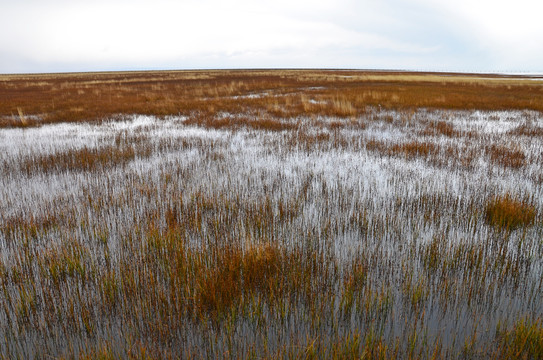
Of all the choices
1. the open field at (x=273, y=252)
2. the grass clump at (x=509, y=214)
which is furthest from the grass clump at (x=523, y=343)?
the grass clump at (x=509, y=214)

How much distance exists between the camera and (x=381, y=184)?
21.7 ft

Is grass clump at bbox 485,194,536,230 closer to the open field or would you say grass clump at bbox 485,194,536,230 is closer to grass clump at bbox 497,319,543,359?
the open field

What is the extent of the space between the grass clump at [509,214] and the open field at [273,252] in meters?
0.03

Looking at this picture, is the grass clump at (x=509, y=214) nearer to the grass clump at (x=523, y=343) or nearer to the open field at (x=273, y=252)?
the open field at (x=273, y=252)

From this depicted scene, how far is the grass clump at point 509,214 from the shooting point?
4.65 m

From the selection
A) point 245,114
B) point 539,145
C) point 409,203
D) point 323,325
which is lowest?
point 323,325

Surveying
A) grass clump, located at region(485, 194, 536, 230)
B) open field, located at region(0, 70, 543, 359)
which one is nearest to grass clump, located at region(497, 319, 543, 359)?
open field, located at region(0, 70, 543, 359)

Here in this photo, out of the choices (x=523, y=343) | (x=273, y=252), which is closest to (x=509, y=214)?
(x=523, y=343)

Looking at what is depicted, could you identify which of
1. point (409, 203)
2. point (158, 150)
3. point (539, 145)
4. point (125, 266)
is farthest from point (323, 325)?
point (539, 145)

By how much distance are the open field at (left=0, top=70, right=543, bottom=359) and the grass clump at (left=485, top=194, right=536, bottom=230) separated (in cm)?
3

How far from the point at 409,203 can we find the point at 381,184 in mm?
1141

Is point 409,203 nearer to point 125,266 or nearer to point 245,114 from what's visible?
point 125,266

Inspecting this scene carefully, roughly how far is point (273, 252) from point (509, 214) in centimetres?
379

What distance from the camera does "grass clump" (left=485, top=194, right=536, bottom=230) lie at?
465cm
